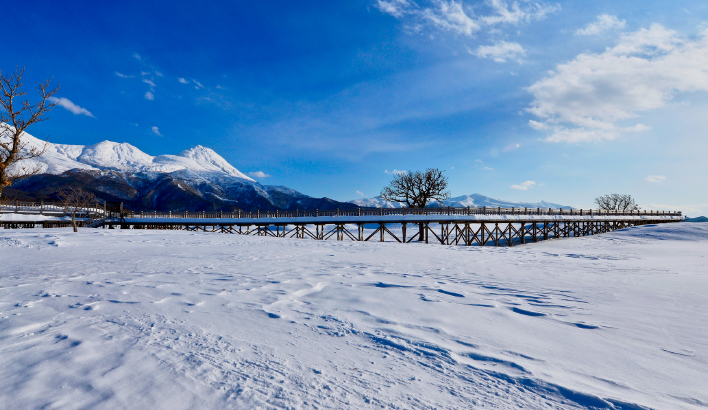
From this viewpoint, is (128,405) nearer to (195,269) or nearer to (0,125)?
(195,269)

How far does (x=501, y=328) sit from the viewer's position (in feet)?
12.3

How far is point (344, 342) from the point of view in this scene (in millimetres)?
3170

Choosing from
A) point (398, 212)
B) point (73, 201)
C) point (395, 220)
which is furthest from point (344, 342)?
point (73, 201)

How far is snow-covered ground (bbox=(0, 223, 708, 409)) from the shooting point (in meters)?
2.15

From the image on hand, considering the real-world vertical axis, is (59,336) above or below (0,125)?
below

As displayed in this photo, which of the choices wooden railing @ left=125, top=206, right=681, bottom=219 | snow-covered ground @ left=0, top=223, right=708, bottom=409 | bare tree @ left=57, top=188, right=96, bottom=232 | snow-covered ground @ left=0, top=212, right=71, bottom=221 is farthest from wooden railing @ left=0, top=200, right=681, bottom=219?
snow-covered ground @ left=0, top=223, right=708, bottom=409

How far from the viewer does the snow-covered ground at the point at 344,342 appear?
215cm

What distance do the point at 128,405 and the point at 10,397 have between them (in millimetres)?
800

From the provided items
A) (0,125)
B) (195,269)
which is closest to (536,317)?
(195,269)

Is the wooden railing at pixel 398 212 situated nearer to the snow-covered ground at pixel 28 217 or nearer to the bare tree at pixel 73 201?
the bare tree at pixel 73 201

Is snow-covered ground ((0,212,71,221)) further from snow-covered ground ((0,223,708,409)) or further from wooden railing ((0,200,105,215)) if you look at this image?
snow-covered ground ((0,223,708,409))

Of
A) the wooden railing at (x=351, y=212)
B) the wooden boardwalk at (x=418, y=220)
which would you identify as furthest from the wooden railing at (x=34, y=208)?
the wooden boardwalk at (x=418, y=220)

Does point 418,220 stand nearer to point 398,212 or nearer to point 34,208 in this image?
point 398,212

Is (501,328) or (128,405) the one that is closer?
(128,405)
